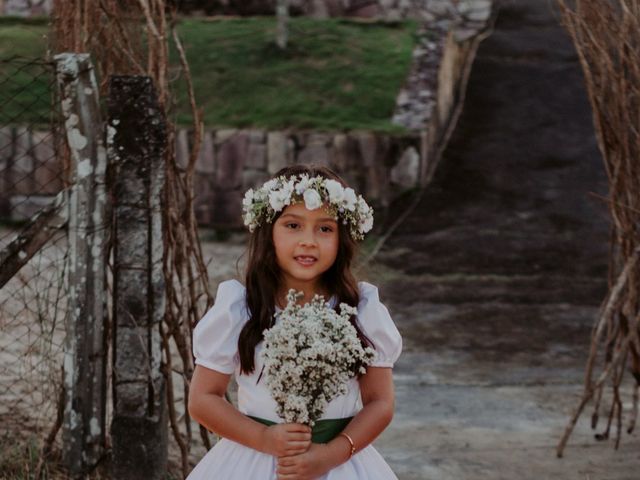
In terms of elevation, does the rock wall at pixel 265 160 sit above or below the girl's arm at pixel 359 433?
below

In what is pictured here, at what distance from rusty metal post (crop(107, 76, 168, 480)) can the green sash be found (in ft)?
4.94

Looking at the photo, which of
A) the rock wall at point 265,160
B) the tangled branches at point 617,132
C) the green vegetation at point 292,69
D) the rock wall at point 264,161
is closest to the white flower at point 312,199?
the tangled branches at point 617,132

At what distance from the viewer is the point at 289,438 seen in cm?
289

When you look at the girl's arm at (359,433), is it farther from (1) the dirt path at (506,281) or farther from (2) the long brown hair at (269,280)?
(1) the dirt path at (506,281)

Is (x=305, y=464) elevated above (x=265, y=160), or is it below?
above

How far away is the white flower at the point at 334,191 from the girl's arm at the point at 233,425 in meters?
0.55

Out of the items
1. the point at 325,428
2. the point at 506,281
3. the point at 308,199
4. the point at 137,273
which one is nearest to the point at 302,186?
the point at 308,199

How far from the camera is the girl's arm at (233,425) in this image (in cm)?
289

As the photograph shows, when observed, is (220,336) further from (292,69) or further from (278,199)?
(292,69)

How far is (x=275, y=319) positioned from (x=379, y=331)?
28 cm

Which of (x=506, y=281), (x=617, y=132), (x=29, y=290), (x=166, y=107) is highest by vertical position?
(x=166, y=107)

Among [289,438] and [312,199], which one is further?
[312,199]

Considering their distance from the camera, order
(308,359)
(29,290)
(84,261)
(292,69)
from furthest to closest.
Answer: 1. (292,69)
2. (29,290)
3. (84,261)
4. (308,359)

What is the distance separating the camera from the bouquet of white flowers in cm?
281
